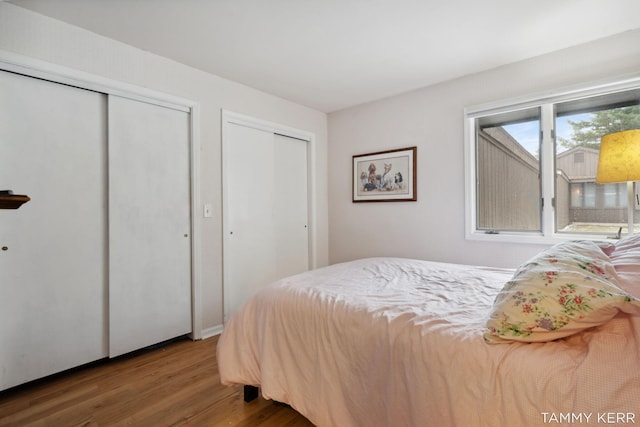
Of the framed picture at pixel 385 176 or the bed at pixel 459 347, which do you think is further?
the framed picture at pixel 385 176

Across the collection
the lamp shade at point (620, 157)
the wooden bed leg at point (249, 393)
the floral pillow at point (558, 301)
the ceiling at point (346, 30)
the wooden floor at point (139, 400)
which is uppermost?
the ceiling at point (346, 30)

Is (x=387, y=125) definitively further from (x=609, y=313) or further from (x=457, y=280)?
(x=609, y=313)

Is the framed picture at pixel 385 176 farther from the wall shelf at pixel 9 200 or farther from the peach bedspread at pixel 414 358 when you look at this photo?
the wall shelf at pixel 9 200

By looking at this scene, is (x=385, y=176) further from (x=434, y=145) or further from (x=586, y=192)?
(x=586, y=192)

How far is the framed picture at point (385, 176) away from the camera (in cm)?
329

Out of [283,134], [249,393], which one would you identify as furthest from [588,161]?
[249,393]

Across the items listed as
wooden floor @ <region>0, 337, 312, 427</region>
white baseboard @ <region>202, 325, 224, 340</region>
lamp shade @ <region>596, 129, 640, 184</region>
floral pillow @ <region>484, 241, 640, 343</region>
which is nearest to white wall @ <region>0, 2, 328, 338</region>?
white baseboard @ <region>202, 325, 224, 340</region>

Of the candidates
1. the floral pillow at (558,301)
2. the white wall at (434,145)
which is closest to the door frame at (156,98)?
the white wall at (434,145)

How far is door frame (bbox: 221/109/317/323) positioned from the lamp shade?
2.69 metres

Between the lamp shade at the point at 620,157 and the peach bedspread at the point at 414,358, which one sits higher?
the lamp shade at the point at 620,157

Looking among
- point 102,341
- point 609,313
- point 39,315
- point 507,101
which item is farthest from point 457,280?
point 39,315

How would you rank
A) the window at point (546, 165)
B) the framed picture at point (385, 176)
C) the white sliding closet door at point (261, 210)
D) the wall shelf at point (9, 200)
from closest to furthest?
the wall shelf at point (9, 200) → the window at point (546, 165) → the white sliding closet door at point (261, 210) → the framed picture at point (385, 176)

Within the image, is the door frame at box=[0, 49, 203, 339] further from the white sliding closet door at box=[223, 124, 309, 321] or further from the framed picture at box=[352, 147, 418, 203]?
the framed picture at box=[352, 147, 418, 203]

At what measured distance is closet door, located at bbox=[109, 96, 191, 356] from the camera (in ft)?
7.51
